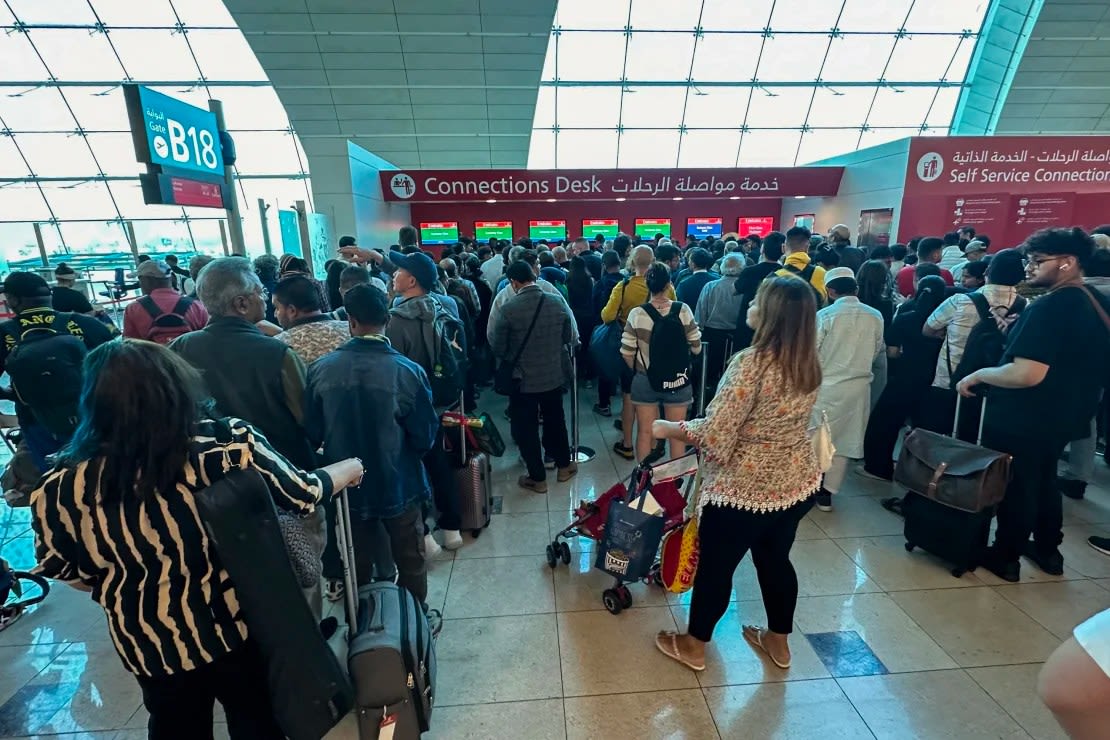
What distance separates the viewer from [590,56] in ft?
49.0

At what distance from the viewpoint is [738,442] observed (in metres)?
2.03

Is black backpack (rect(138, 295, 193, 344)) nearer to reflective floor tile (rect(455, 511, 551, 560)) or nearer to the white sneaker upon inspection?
the white sneaker

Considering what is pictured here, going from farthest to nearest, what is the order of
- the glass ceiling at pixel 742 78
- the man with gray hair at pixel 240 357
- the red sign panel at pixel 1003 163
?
the glass ceiling at pixel 742 78 → the red sign panel at pixel 1003 163 → the man with gray hair at pixel 240 357

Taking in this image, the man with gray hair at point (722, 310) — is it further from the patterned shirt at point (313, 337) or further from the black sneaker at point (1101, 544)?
the patterned shirt at point (313, 337)

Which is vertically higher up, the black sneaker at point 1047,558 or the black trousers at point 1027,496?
the black trousers at point 1027,496

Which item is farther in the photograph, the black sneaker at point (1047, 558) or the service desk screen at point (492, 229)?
the service desk screen at point (492, 229)

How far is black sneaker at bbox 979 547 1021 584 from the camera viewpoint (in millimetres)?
2846

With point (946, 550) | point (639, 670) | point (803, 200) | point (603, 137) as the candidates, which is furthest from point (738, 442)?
Result: point (603, 137)

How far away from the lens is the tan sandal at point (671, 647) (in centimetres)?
230

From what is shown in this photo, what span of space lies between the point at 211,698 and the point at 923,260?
5650 millimetres

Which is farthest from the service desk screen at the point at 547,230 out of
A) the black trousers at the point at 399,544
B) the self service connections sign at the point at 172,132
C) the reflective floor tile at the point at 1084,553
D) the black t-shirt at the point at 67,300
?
the black trousers at the point at 399,544

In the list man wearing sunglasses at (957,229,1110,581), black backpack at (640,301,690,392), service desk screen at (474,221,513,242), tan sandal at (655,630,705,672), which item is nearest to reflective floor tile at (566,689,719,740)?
tan sandal at (655,630,705,672)

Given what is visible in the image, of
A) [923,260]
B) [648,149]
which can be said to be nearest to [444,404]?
[923,260]

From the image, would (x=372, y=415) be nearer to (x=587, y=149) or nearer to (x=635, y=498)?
(x=635, y=498)
